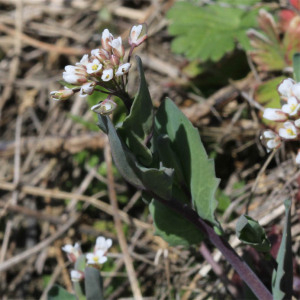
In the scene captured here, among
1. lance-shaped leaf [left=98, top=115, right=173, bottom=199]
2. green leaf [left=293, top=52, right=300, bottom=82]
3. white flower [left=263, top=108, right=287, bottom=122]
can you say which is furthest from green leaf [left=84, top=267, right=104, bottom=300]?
green leaf [left=293, top=52, right=300, bottom=82]

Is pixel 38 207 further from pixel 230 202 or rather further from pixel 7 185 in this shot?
pixel 230 202

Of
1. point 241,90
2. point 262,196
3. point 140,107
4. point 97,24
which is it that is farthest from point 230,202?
point 97,24

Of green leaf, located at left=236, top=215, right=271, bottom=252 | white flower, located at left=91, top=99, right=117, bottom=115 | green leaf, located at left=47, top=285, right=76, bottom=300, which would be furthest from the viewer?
green leaf, located at left=47, top=285, right=76, bottom=300

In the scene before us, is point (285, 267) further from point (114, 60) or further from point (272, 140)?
point (114, 60)

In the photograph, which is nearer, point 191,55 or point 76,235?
point 191,55

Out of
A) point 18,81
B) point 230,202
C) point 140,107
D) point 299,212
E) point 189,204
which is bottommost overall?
point 18,81

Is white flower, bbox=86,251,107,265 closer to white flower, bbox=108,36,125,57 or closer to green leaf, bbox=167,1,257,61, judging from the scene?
white flower, bbox=108,36,125,57

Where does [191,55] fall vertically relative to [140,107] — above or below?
below
